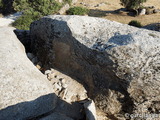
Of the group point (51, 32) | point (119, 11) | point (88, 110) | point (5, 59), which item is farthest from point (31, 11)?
point (119, 11)

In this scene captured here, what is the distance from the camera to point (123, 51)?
6.98 m

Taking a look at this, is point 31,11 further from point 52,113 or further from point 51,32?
point 52,113

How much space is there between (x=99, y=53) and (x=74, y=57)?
82.3 inches

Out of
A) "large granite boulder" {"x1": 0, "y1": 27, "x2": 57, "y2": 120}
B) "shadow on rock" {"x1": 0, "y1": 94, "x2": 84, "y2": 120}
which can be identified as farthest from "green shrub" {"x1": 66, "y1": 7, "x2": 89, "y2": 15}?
"shadow on rock" {"x1": 0, "y1": 94, "x2": 84, "y2": 120}

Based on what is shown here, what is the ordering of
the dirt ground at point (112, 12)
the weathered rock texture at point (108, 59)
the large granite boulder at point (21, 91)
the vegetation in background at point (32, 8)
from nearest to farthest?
the large granite boulder at point (21, 91) < the weathered rock texture at point (108, 59) < the vegetation in background at point (32, 8) < the dirt ground at point (112, 12)

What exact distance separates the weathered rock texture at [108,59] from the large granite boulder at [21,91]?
225 centimetres

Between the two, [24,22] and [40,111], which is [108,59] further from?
[24,22]

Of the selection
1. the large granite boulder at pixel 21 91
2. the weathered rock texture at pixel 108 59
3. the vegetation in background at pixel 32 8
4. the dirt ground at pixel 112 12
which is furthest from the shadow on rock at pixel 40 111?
the dirt ground at pixel 112 12

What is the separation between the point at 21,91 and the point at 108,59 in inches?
171

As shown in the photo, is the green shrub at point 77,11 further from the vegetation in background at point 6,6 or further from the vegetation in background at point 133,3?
the vegetation in background at point 6,6

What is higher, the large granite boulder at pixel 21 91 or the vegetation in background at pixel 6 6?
the vegetation in background at pixel 6 6

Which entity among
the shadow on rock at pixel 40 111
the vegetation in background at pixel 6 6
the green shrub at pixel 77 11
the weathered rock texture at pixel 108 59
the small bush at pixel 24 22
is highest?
the vegetation in background at pixel 6 6

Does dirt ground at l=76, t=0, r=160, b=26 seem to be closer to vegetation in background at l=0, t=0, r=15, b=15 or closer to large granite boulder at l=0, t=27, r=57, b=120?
vegetation in background at l=0, t=0, r=15, b=15

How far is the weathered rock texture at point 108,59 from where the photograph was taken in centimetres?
680
